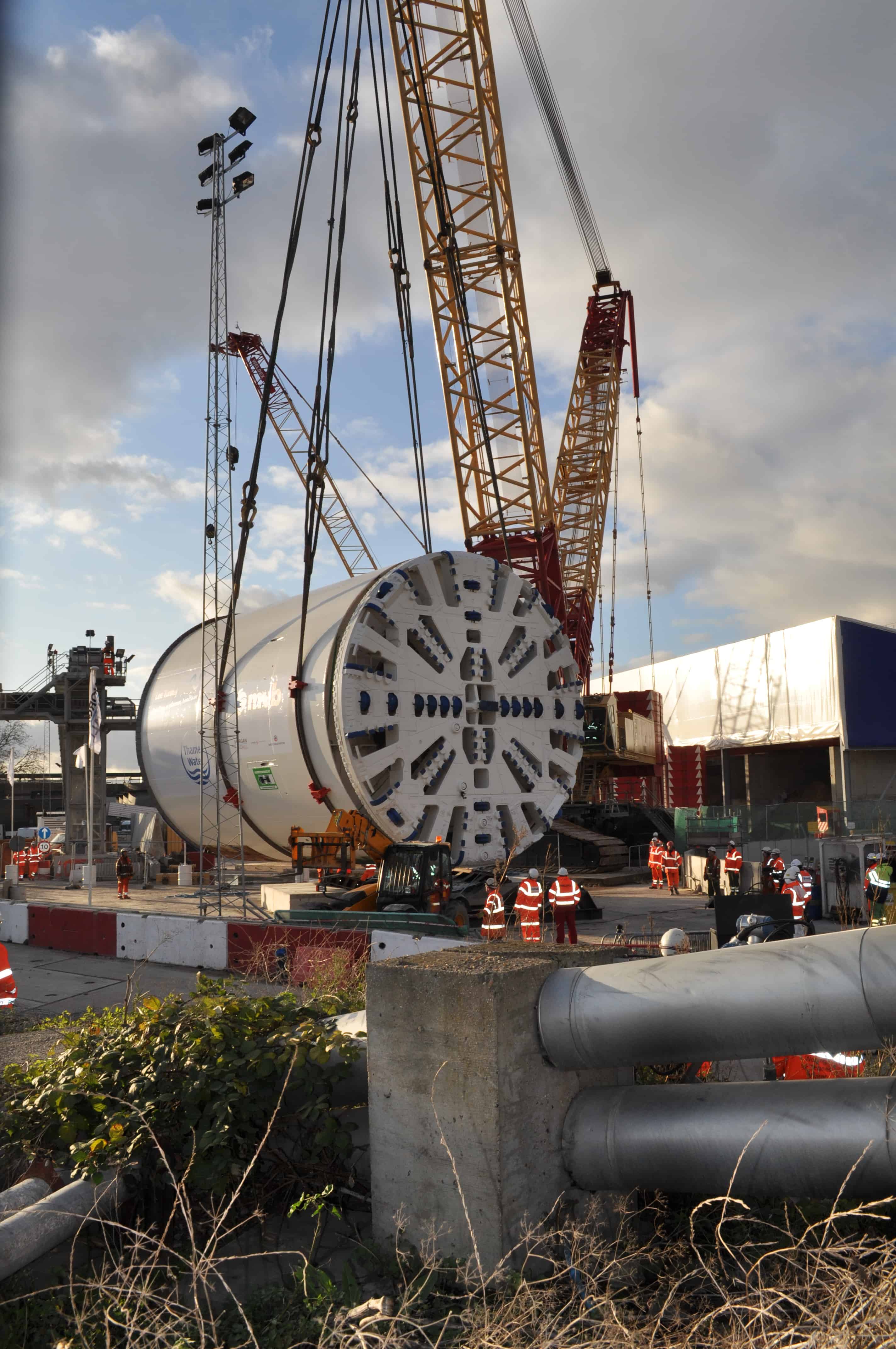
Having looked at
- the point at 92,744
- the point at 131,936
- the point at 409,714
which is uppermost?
the point at 409,714

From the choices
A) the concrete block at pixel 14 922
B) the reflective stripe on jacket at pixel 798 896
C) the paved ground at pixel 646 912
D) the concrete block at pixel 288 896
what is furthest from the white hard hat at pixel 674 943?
the concrete block at pixel 14 922

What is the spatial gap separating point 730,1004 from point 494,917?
9084mm

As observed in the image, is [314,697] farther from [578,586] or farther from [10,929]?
[578,586]

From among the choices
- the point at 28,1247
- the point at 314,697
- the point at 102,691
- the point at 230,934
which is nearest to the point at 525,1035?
the point at 28,1247

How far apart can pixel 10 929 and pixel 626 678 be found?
46.4 m

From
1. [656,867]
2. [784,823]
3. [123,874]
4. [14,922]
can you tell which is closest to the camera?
[14,922]

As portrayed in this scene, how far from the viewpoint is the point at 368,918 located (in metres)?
13.0

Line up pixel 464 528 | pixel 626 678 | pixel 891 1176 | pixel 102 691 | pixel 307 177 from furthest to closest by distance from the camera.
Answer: pixel 626 678 → pixel 102 691 → pixel 464 528 → pixel 307 177 → pixel 891 1176

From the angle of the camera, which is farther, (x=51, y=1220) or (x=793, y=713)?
(x=793, y=713)

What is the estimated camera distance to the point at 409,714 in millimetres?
17703

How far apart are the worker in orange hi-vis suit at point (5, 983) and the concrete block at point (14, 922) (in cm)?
864

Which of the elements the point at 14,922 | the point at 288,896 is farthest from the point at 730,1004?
the point at 14,922

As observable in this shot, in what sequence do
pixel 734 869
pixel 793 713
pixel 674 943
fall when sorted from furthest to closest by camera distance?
pixel 793 713
pixel 734 869
pixel 674 943

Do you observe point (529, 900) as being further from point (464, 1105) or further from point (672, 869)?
point (672, 869)
